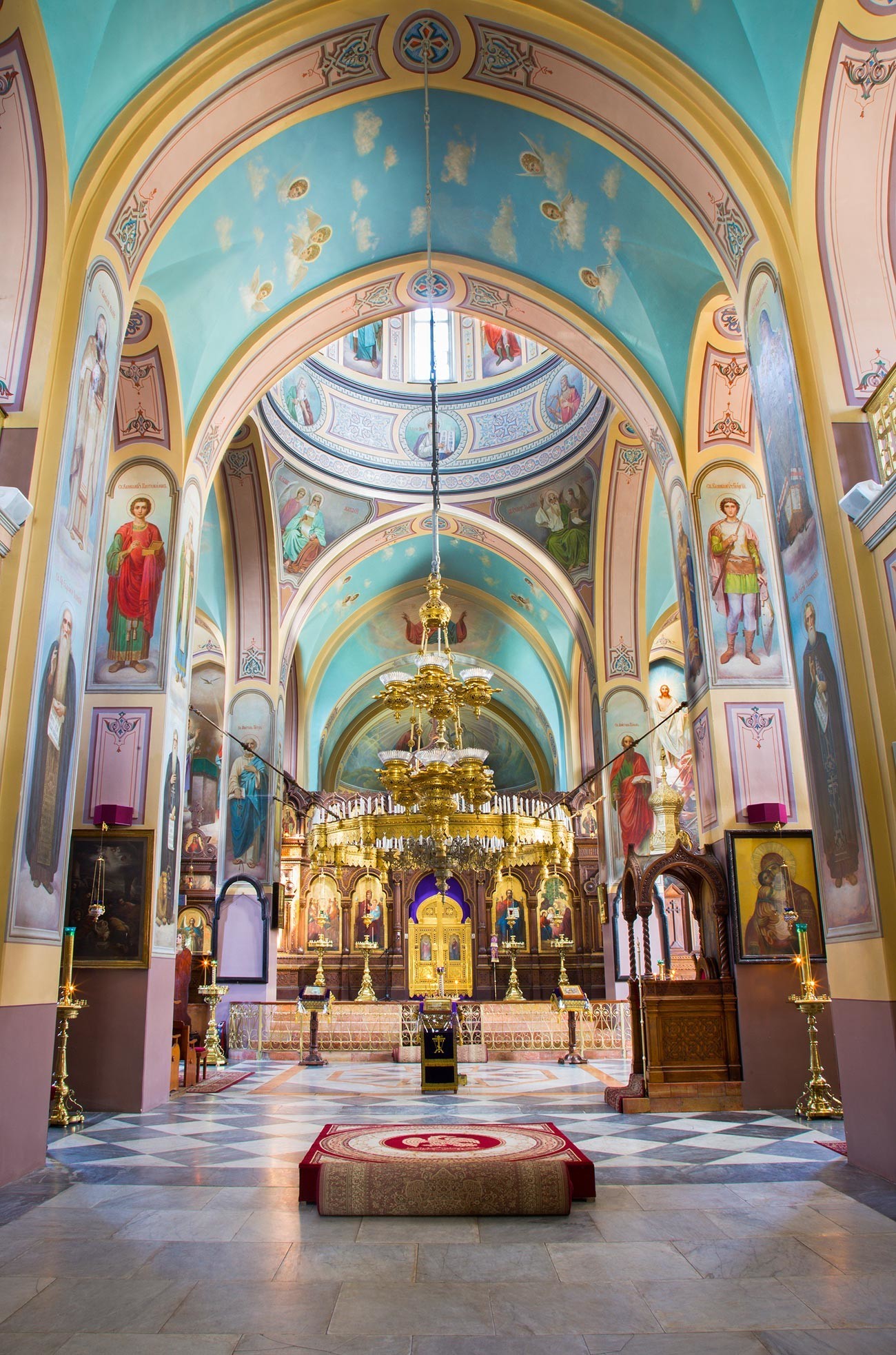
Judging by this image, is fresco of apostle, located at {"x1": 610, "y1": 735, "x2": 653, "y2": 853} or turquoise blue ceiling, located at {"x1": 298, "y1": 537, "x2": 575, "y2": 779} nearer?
fresco of apostle, located at {"x1": 610, "y1": 735, "x2": 653, "y2": 853}

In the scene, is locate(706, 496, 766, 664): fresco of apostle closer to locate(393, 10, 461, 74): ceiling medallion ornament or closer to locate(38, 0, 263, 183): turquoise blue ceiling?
locate(393, 10, 461, 74): ceiling medallion ornament

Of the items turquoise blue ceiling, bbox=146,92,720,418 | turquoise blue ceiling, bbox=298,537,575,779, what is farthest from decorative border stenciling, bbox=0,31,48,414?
turquoise blue ceiling, bbox=298,537,575,779

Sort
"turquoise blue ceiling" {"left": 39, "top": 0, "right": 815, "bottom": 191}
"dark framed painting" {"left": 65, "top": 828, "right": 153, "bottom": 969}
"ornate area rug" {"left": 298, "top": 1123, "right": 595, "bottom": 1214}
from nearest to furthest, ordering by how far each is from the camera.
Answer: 1. "ornate area rug" {"left": 298, "top": 1123, "right": 595, "bottom": 1214}
2. "turquoise blue ceiling" {"left": 39, "top": 0, "right": 815, "bottom": 191}
3. "dark framed painting" {"left": 65, "top": 828, "right": 153, "bottom": 969}

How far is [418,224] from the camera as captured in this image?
433 inches

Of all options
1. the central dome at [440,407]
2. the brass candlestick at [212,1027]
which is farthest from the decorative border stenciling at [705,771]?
the central dome at [440,407]

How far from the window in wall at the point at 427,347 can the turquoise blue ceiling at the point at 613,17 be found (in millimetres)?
A: 10926

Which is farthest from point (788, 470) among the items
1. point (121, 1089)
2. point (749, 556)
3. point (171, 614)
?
point (121, 1089)

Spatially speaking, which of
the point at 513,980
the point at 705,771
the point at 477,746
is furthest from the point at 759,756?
the point at 477,746

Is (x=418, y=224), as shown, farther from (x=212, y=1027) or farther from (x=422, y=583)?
(x=422, y=583)

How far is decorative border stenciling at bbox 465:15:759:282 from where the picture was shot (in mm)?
7746

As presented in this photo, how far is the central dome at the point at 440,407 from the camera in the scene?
16.9 m

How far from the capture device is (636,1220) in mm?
4570

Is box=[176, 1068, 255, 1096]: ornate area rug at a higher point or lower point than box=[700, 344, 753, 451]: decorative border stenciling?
lower

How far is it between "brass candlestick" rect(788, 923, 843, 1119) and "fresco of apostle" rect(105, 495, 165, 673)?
6.56m
